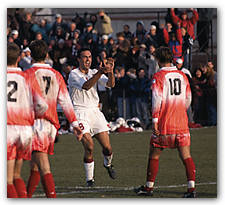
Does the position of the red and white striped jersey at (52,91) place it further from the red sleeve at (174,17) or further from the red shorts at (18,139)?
the red sleeve at (174,17)

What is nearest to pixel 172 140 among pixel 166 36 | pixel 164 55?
pixel 164 55

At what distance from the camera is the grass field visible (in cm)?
785

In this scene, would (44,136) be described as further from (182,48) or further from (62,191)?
(182,48)

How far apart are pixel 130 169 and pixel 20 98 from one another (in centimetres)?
333

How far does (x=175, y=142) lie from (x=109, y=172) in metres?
1.52

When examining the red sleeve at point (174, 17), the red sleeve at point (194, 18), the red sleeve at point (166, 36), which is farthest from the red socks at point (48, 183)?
the red sleeve at point (166, 36)

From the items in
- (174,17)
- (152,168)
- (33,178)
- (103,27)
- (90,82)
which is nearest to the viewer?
(33,178)

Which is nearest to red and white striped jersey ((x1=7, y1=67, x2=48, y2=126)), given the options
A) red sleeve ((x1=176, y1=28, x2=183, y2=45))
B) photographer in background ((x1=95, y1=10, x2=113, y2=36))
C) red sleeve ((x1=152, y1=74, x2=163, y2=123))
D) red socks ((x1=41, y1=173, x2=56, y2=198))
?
red socks ((x1=41, y1=173, x2=56, y2=198))

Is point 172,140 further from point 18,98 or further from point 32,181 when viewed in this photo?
point 18,98

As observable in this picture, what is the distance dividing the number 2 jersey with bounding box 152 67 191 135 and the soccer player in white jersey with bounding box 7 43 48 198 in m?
1.25

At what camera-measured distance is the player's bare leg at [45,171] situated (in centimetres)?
671

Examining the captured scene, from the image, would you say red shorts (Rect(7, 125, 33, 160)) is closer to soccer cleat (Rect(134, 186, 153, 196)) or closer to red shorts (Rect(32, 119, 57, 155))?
red shorts (Rect(32, 119, 57, 155))

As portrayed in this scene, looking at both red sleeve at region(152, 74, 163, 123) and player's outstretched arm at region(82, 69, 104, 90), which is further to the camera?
player's outstretched arm at region(82, 69, 104, 90)

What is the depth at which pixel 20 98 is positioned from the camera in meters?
6.62
